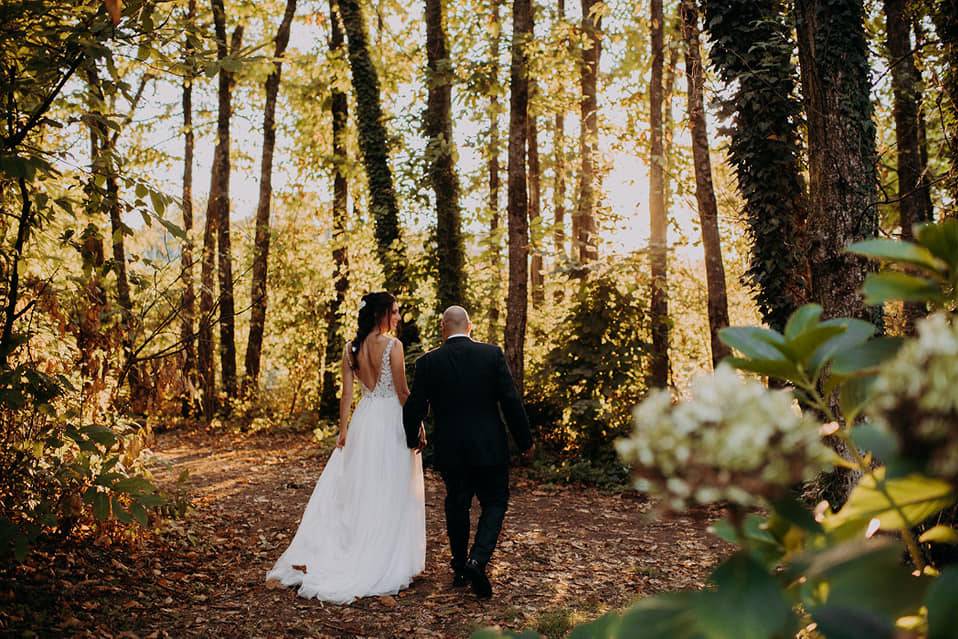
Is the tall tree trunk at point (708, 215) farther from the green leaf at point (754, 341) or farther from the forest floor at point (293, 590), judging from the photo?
the green leaf at point (754, 341)

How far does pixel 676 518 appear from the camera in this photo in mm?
7855

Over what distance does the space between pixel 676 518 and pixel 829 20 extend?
5314 mm

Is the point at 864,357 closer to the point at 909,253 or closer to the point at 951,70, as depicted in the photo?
the point at 909,253

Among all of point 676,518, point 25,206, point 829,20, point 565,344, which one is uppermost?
point 829,20

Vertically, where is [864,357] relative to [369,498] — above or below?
above

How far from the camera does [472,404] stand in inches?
220

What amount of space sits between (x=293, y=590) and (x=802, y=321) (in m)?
5.38

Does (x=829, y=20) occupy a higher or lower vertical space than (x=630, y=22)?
lower

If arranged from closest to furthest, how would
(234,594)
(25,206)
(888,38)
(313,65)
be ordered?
(25,206) → (234,594) → (888,38) → (313,65)

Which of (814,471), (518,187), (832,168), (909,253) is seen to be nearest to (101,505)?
(814,471)

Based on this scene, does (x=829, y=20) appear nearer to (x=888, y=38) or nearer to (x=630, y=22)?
(x=888, y=38)

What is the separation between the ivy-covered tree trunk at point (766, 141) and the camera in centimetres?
729

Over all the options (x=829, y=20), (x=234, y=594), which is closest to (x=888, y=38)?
(x=829, y=20)

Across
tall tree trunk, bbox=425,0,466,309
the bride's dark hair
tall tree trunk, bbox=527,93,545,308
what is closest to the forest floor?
the bride's dark hair
